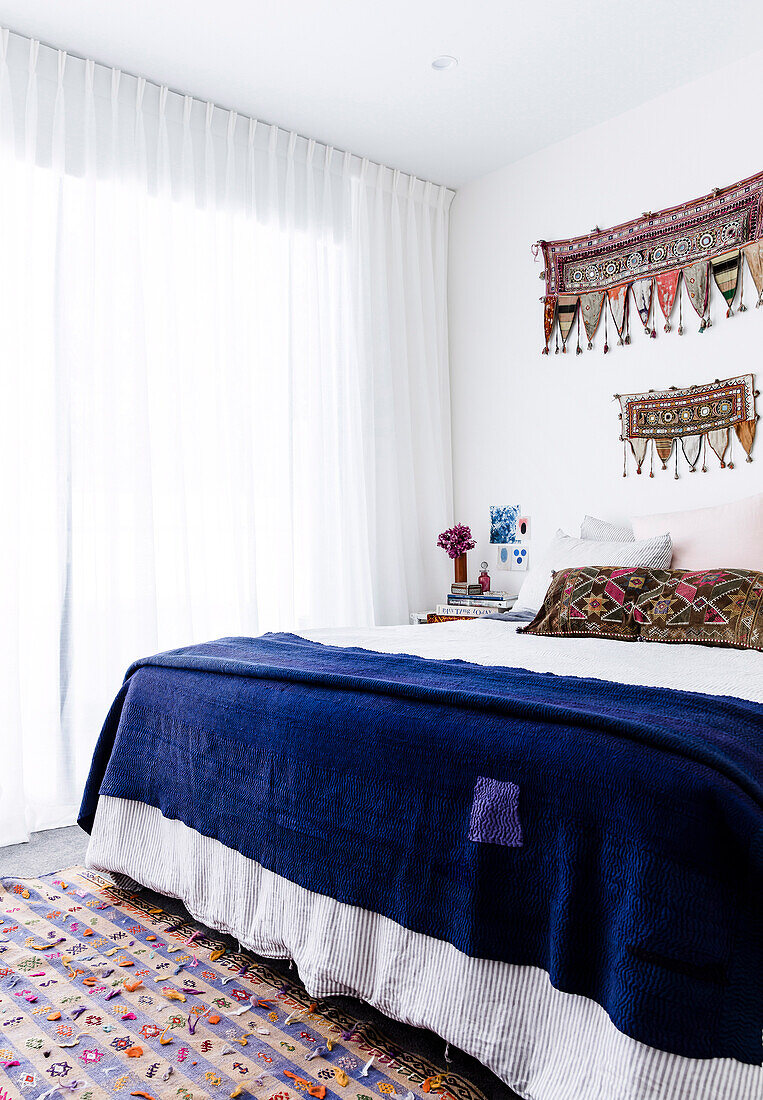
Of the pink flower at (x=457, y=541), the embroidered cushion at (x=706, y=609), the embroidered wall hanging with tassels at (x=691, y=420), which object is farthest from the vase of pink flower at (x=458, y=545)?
the embroidered cushion at (x=706, y=609)

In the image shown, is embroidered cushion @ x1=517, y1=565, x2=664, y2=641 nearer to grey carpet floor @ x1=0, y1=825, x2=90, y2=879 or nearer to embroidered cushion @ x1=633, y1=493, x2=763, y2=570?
embroidered cushion @ x1=633, y1=493, x2=763, y2=570

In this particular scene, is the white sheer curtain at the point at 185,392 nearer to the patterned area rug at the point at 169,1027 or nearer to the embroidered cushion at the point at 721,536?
the patterned area rug at the point at 169,1027

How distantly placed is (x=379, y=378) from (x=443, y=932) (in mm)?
3036

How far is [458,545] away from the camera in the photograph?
13.5 ft

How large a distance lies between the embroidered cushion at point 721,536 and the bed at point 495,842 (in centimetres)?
66

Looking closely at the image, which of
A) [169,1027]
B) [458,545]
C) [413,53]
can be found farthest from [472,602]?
[169,1027]

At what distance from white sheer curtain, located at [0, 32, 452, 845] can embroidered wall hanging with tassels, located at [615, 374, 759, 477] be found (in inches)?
42.5

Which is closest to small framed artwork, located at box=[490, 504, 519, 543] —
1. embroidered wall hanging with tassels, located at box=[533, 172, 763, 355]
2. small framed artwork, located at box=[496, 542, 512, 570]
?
small framed artwork, located at box=[496, 542, 512, 570]

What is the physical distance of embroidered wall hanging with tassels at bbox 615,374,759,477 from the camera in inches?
128

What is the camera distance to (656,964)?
1197 mm

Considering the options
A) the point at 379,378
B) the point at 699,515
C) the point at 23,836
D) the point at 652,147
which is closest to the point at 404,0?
the point at 652,147

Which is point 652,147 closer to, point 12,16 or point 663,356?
point 663,356

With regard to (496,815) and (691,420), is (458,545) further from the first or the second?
(496,815)

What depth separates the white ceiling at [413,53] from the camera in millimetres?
2936
